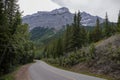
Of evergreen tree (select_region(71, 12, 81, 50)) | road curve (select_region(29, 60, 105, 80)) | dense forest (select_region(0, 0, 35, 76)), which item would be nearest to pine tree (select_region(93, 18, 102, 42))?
evergreen tree (select_region(71, 12, 81, 50))

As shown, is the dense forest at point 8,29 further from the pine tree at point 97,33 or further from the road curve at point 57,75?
the pine tree at point 97,33

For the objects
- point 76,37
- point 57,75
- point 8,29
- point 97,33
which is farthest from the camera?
point 97,33

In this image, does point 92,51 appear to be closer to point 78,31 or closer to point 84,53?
point 84,53

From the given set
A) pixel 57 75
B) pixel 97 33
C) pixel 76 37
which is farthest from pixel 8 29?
pixel 97 33

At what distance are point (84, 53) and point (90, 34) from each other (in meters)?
40.1

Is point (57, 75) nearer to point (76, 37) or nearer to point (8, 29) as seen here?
point (8, 29)

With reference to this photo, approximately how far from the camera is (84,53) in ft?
162

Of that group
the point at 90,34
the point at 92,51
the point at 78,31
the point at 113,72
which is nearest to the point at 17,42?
the point at 92,51

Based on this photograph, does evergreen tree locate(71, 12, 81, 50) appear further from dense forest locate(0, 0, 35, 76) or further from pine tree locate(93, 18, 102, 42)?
dense forest locate(0, 0, 35, 76)

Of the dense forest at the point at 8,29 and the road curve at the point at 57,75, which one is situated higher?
the dense forest at the point at 8,29

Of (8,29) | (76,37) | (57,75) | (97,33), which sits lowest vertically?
(57,75)

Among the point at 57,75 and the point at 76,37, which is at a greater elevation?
the point at 76,37

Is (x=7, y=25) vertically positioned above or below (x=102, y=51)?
above

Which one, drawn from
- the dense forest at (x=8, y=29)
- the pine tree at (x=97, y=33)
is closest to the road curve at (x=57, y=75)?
the dense forest at (x=8, y=29)
